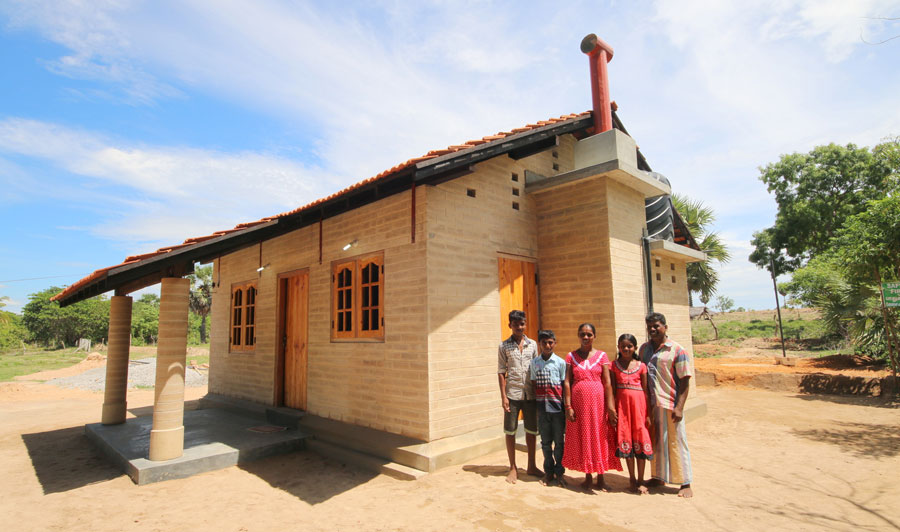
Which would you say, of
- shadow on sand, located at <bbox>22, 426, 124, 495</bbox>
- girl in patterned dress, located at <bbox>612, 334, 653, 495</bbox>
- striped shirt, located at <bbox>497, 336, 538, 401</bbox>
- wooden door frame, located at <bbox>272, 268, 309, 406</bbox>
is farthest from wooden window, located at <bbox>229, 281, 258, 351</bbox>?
girl in patterned dress, located at <bbox>612, 334, 653, 495</bbox>

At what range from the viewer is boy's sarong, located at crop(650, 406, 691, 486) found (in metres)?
4.37

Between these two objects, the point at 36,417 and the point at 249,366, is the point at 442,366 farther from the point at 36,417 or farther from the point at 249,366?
the point at 36,417

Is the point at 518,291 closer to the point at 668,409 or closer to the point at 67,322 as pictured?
the point at 668,409

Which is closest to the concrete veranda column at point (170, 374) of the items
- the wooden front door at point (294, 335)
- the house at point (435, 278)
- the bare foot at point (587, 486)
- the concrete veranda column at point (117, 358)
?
the house at point (435, 278)

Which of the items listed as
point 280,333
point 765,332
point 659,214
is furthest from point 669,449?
point 765,332

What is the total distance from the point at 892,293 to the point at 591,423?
8.42 m

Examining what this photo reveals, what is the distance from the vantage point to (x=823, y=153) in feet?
75.9

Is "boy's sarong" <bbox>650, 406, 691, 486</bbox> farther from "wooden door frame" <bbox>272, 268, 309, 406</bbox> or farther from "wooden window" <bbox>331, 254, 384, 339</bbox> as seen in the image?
"wooden door frame" <bbox>272, 268, 309, 406</bbox>

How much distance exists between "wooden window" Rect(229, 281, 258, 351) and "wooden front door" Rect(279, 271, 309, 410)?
3.60ft

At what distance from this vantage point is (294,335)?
8297 millimetres

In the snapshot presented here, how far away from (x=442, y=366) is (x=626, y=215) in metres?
3.90

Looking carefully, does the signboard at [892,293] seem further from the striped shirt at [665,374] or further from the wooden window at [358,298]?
the wooden window at [358,298]

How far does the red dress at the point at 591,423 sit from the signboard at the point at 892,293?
322 inches

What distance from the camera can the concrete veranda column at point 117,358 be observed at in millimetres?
7789
